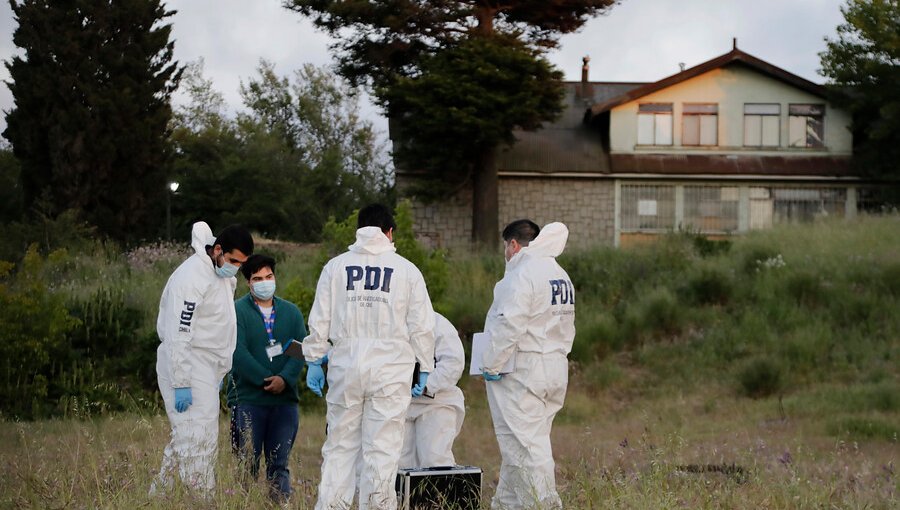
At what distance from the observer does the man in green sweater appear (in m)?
8.54

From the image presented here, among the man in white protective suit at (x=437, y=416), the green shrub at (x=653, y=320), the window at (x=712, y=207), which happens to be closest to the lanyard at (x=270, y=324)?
the man in white protective suit at (x=437, y=416)

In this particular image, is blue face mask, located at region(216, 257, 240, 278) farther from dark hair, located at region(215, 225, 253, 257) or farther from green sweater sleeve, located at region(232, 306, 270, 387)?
green sweater sleeve, located at region(232, 306, 270, 387)

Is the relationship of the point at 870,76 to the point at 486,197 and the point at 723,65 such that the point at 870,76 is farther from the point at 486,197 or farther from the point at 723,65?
the point at 486,197

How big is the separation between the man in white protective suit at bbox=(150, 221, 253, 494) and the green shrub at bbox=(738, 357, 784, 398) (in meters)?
12.3

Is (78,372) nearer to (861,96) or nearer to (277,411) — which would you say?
(277,411)

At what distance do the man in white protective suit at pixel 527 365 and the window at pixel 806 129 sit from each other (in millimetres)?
26107

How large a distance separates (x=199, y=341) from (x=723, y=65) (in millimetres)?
26601

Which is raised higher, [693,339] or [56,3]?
[56,3]

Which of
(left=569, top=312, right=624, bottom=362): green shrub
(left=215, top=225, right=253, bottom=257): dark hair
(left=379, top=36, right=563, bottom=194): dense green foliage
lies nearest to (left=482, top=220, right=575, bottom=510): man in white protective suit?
(left=215, top=225, right=253, bottom=257): dark hair

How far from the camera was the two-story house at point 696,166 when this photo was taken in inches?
1277

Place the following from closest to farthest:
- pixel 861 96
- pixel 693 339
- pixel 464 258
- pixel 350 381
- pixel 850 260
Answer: pixel 350 381 < pixel 693 339 < pixel 850 260 < pixel 464 258 < pixel 861 96

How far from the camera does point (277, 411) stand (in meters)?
8.70

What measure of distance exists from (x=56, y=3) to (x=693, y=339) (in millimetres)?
19364

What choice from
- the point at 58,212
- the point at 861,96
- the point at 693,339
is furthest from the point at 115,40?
the point at 861,96
